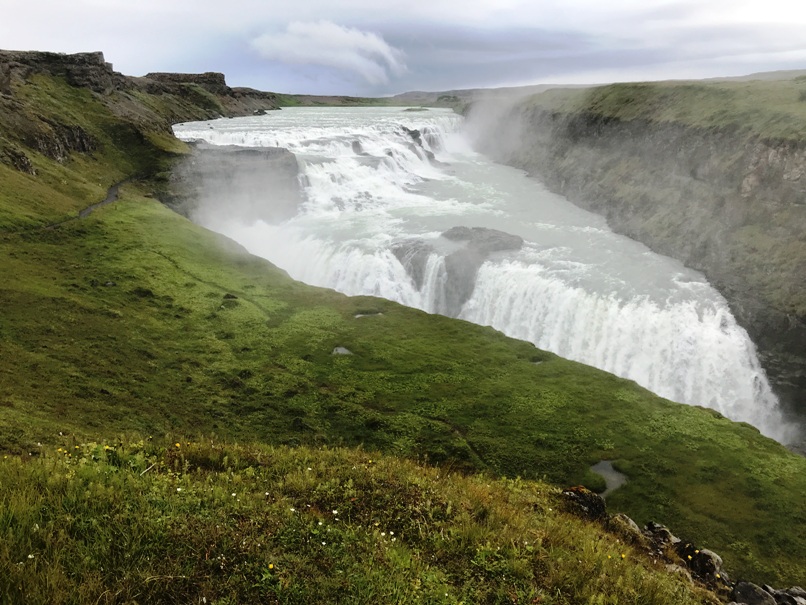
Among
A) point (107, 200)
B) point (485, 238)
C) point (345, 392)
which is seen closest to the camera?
point (345, 392)

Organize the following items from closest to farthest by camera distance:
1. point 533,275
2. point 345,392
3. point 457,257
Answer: point 345,392, point 533,275, point 457,257

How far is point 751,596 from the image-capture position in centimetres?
1289

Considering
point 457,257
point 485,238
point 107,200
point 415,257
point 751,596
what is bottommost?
point 751,596

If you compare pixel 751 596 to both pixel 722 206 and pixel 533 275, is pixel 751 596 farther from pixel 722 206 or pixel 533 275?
pixel 722 206

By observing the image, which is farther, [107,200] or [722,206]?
[107,200]

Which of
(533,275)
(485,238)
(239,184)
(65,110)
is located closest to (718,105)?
(485,238)

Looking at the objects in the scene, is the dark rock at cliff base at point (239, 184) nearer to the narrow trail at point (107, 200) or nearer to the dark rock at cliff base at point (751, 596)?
the narrow trail at point (107, 200)

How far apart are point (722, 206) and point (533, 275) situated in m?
23.0

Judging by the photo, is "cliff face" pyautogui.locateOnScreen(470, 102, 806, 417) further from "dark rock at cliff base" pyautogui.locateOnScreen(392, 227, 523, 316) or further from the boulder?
the boulder

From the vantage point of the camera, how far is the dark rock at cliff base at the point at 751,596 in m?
12.8

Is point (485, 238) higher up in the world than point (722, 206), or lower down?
lower down

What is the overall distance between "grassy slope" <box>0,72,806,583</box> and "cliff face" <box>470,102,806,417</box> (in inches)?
760

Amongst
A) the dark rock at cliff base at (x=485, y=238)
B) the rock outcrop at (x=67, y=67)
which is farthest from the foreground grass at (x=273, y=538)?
the rock outcrop at (x=67, y=67)

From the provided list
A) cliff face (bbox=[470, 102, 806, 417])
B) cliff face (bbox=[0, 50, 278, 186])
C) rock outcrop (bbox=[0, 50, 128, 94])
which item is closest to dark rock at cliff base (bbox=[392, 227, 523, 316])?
cliff face (bbox=[470, 102, 806, 417])
